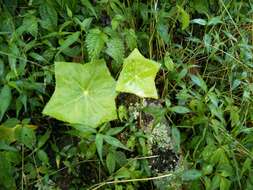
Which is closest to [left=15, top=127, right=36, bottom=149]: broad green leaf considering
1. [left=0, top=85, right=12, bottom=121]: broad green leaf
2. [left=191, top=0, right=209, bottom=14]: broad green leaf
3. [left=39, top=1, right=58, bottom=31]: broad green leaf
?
[left=0, top=85, right=12, bottom=121]: broad green leaf

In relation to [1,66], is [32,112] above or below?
below

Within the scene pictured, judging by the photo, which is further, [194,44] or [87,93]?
[194,44]

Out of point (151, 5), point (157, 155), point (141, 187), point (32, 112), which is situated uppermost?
point (151, 5)

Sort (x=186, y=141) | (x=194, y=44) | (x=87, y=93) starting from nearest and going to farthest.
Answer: (x=87, y=93)
(x=186, y=141)
(x=194, y=44)

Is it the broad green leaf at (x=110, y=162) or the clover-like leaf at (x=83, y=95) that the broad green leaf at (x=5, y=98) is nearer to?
the clover-like leaf at (x=83, y=95)

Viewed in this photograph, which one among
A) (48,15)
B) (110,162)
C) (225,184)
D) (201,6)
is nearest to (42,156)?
(110,162)

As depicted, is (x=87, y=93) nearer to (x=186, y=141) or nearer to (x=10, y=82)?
(x=10, y=82)

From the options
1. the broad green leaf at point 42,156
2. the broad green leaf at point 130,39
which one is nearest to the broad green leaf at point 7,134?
the broad green leaf at point 42,156

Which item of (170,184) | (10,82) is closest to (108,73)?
(10,82)
